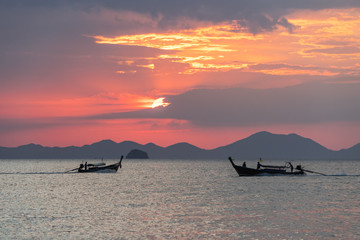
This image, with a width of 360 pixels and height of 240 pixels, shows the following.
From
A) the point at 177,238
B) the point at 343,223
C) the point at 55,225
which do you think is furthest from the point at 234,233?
the point at 55,225

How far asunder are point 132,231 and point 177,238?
196 inches

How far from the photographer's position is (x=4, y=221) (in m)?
43.8

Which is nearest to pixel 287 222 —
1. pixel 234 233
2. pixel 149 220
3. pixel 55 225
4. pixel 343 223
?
pixel 343 223

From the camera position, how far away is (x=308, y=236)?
117ft

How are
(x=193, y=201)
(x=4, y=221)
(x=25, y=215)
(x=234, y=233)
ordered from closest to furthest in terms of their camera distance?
1. (x=234, y=233)
2. (x=4, y=221)
3. (x=25, y=215)
4. (x=193, y=201)

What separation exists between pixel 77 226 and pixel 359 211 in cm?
2984

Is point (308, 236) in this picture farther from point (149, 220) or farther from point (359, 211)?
point (359, 211)

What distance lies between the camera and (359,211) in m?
51.3

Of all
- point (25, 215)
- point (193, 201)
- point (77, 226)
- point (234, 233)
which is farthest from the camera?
point (193, 201)

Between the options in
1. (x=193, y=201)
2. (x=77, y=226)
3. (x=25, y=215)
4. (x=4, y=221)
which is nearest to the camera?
(x=77, y=226)

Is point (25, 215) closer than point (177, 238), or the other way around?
point (177, 238)

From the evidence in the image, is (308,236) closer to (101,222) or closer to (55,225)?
(101,222)

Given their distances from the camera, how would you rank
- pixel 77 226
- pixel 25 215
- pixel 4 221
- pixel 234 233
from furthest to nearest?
1. pixel 25 215
2. pixel 4 221
3. pixel 77 226
4. pixel 234 233

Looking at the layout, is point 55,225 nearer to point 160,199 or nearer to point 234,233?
point 234,233
